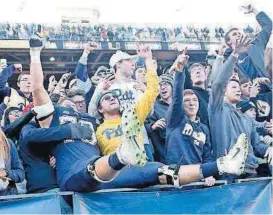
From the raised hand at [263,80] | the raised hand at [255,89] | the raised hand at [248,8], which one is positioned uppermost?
the raised hand at [248,8]

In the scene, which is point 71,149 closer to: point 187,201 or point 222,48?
point 187,201

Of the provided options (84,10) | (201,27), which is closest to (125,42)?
(84,10)

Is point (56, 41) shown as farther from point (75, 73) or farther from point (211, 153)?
point (211, 153)

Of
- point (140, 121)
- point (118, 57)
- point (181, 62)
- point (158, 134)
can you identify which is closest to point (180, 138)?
point (158, 134)

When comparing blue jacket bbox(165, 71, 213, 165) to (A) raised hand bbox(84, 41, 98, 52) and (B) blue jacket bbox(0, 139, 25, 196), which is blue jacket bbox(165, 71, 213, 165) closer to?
(A) raised hand bbox(84, 41, 98, 52)

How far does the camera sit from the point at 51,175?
15.0 ft

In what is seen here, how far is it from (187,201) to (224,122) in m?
1.18

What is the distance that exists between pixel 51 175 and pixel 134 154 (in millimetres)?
894

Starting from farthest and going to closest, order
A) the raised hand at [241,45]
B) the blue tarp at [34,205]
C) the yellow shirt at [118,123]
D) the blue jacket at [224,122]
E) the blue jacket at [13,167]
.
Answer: the raised hand at [241,45] < the blue jacket at [224,122] < the yellow shirt at [118,123] < the blue jacket at [13,167] < the blue tarp at [34,205]

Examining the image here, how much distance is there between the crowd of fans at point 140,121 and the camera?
4383 millimetres

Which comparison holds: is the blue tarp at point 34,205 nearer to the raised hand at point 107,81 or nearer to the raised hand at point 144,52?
the raised hand at point 107,81

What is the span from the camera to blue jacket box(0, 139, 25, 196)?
4.37 meters

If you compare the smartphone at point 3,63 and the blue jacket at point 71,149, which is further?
the smartphone at point 3,63

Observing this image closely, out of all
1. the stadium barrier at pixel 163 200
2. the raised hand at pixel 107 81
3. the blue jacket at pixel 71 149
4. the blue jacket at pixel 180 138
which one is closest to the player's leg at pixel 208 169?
the stadium barrier at pixel 163 200
